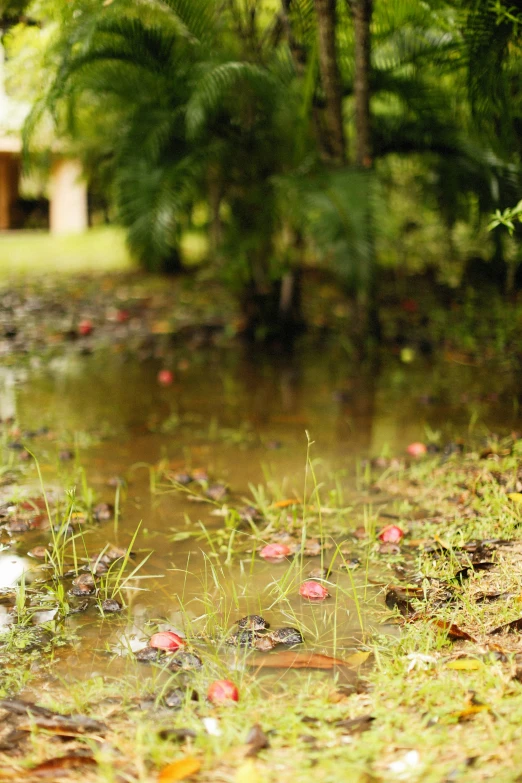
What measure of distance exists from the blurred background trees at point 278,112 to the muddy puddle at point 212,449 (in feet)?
2.08

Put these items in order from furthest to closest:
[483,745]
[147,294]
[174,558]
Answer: [147,294], [174,558], [483,745]

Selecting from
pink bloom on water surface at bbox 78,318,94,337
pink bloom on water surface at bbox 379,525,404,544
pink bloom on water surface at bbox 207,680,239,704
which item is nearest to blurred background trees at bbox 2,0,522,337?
pink bloom on water surface at bbox 78,318,94,337

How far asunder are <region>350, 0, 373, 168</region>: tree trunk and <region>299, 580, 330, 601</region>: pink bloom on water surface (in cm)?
273

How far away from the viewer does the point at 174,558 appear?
87.3 inches

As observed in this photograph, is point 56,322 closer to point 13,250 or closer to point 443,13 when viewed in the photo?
point 443,13

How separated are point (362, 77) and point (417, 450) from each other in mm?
1998

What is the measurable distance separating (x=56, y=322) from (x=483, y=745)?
4469mm

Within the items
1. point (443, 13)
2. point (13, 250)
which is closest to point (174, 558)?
point (443, 13)

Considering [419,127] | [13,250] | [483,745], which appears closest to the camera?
[483,745]

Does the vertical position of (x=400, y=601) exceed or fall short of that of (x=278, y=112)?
it falls short

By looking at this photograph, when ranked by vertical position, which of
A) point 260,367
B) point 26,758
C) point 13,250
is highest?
point 13,250

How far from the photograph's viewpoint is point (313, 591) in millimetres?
1969

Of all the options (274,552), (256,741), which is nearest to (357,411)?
(274,552)

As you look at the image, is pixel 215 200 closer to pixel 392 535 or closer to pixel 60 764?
pixel 392 535
